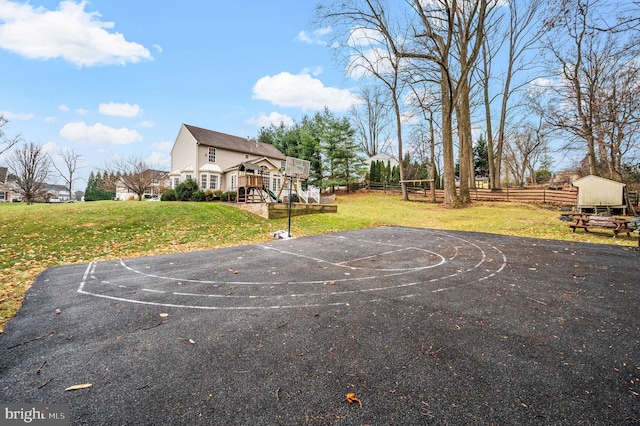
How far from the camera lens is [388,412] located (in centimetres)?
203

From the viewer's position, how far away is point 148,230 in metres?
10.6

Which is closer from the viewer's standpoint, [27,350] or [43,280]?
[27,350]

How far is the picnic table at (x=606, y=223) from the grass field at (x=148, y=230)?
1.05 ft

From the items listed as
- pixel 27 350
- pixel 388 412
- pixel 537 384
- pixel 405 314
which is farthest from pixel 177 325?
pixel 537 384

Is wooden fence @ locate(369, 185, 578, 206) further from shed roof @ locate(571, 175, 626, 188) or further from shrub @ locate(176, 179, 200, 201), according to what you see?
shrub @ locate(176, 179, 200, 201)

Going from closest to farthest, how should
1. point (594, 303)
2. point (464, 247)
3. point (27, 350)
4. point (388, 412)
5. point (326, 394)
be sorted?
point (388, 412) < point (326, 394) < point (27, 350) < point (594, 303) < point (464, 247)

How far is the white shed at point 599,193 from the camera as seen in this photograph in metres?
14.5

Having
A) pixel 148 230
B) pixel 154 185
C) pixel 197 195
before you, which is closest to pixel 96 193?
pixel 154 185

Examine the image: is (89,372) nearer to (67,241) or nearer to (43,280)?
(43,280)

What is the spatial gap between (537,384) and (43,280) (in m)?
7.88

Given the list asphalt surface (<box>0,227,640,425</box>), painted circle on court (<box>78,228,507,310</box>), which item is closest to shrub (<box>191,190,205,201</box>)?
painted circle on court (<box>78,228,507,310</box>)

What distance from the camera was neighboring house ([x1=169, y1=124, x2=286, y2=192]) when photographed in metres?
25.6

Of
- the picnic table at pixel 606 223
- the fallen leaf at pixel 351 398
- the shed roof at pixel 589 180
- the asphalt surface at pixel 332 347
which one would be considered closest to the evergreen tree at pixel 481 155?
the shed roof at pixel 589 180

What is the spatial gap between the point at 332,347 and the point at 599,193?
19.3 metres
